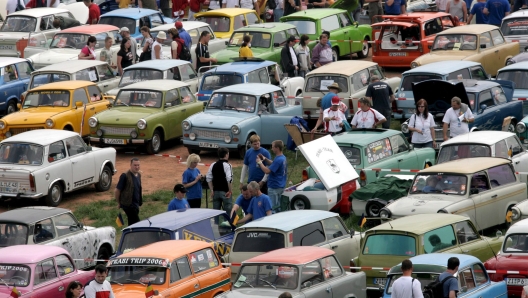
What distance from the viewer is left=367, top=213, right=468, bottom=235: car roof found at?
15938 millimetres

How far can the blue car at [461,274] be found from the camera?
14.4m

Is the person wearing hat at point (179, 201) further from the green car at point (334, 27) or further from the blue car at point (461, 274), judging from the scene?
the green car at point (334, 27)

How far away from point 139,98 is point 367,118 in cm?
583

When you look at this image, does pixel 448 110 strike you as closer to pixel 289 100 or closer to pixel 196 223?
pixel 289 100

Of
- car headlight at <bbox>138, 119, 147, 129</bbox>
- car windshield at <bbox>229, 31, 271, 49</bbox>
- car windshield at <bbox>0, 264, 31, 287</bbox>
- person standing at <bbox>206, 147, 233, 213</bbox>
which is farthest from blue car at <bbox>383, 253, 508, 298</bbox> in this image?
car windshield at <bbox>229, 31, 271, 49</bbox>

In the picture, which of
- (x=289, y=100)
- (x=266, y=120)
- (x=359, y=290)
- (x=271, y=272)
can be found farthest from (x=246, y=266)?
(x=289, y=100)

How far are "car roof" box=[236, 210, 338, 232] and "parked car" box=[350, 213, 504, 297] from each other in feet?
2.97

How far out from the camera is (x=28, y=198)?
2166 cm

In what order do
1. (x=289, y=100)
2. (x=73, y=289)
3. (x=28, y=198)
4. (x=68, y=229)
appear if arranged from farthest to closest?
(x=289, y=100), (x=28, y=198), (x=68, y=229), (x=73, y=289)

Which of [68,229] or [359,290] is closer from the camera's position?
[359,290]

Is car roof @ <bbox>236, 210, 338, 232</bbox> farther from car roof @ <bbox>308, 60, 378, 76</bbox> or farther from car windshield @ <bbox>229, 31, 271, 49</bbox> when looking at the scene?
car windshield @ <bbox>229, 31, 271, 49</bbox>

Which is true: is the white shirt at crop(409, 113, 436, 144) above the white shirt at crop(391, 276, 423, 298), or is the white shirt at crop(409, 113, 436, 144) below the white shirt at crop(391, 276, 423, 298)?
below

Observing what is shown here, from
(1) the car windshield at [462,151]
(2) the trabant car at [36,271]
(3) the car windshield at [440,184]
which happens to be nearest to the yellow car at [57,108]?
(2) the trabant car at [36,271]

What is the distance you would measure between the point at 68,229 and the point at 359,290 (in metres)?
5.63
